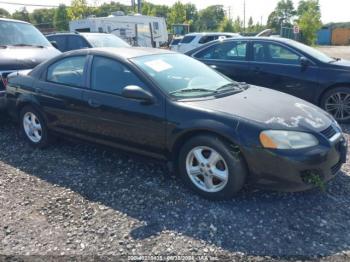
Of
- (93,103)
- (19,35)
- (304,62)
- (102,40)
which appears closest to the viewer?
A: (93,103)

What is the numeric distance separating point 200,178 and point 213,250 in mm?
929

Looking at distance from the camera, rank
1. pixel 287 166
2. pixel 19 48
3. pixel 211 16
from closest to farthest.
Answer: pixel 287 166 → pixel 19 48 → pixel 211 16

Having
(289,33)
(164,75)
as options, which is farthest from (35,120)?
(289,33)

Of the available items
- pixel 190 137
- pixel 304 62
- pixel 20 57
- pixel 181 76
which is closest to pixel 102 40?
pixel 20 57

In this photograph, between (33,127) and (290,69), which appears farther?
(290,69)

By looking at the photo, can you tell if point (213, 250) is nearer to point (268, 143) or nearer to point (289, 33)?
point (268, 143)

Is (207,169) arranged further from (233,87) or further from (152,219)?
(233,87)

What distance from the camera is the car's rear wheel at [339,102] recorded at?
613cm

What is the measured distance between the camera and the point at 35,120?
513cm

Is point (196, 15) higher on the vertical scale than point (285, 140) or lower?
higher

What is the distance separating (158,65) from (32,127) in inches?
87.7

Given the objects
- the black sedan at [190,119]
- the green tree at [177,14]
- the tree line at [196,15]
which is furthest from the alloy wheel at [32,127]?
the green tree at [177,14]

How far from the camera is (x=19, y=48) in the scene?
263 inches

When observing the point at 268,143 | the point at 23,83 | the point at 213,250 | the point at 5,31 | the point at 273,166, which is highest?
the point at 5,31
